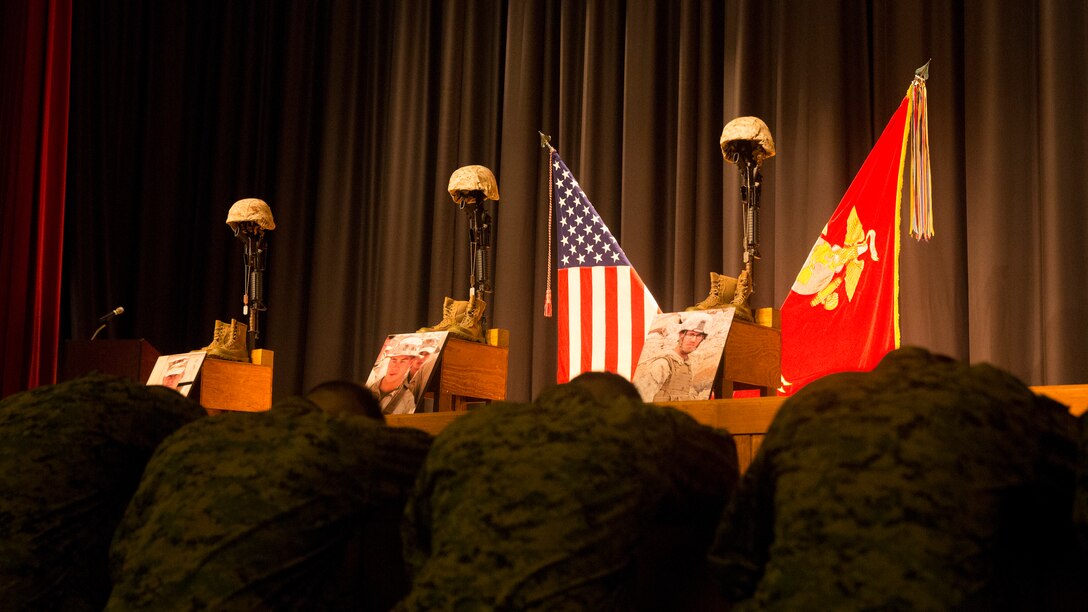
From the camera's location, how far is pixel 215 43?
267 inches

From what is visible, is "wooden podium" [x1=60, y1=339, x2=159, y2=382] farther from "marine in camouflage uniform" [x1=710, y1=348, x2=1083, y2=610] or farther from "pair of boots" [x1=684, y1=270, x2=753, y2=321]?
"marine in camouflage uniform" [x1=710, y1=348, x2=1083, y2=610]

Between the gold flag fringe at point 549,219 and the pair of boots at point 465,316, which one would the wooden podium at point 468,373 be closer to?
the pair of boots at point 465,316

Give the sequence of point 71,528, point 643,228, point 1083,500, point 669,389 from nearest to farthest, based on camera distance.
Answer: point 1083,500, point 71,528, point 669,389, point 643,228

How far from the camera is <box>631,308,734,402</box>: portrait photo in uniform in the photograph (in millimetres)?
2910

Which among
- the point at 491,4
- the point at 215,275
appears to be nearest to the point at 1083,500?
the point at 491,4

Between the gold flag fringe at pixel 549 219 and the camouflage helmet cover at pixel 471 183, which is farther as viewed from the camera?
the gold flag fringe at pixel 549 219

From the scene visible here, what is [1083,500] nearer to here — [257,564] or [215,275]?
[257,564]

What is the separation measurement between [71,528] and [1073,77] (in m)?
3.82

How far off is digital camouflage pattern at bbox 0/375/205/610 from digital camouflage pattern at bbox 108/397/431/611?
224 millimetres

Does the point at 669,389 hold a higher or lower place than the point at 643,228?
lower

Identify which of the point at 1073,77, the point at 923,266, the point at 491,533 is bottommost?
the point at 491,533

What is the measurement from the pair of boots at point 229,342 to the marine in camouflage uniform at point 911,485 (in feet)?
10.9

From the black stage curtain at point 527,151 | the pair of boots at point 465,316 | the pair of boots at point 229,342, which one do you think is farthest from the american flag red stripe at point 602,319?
the pair of boots at point 229,342

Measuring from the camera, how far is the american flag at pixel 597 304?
14.1 feet
